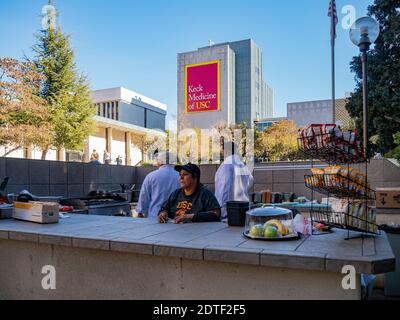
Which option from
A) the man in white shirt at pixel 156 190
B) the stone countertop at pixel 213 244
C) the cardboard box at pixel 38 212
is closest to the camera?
the stone countertop at pixel 213 244

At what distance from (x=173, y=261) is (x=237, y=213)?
0.77 m

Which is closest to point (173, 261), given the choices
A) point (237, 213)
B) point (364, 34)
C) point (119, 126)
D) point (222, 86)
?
point (237, 213)

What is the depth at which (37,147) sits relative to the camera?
45.9 feet

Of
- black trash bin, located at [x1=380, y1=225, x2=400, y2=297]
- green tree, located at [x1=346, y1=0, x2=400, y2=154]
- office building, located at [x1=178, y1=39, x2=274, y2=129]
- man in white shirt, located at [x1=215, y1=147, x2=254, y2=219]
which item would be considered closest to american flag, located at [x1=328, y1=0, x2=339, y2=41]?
green tree, located at [x1=346, y1=0, x2=400, y2=154]

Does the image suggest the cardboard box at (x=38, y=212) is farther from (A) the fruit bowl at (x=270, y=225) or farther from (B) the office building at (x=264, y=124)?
(B) the office building at (x=264, y=124)

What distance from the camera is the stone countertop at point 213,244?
169cm

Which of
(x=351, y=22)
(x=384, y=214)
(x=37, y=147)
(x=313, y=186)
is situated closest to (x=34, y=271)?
(x=313, y=186)

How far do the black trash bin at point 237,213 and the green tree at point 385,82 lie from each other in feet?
36.4

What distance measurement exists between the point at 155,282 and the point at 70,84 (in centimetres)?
1659

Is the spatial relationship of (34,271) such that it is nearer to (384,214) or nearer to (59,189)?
(384,214)

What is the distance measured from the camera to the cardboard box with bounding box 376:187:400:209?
4.32 metres

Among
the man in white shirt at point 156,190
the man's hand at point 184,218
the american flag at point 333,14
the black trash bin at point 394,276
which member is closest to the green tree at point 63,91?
the american flag at point 333,14

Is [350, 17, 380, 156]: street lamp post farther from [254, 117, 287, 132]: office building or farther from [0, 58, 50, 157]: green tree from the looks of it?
[254, 117, 287, 132]: office building

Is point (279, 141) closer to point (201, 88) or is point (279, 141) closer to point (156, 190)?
point (201, 88)
